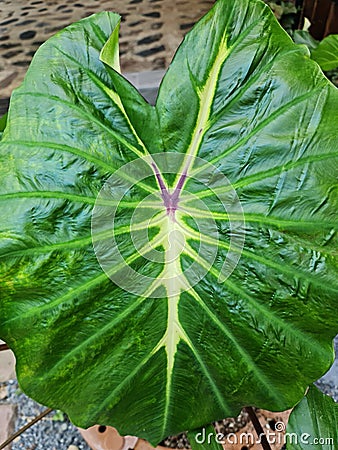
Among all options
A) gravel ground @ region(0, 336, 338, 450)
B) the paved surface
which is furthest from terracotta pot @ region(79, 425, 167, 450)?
the paved surface

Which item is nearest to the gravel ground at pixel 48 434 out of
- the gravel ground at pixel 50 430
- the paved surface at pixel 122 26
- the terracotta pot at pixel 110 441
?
the gravel ground at pixel 50 430

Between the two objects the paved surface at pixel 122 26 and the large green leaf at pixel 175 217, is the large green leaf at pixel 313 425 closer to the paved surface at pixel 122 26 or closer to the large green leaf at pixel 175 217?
the large green leaf at pixel 175 217

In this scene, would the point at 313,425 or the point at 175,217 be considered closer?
the point at 175,217

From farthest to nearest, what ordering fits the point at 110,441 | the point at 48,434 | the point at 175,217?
1. the point at 48,434
2. the point at 110,441
3. the point at 175,217

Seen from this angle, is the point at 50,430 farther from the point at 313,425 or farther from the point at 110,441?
the point at 313,425

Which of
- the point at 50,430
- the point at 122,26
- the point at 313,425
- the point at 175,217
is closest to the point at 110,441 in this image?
the point at 50,430

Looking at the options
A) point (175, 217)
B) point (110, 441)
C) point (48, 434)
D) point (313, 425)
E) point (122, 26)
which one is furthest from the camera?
point (122, 26)
